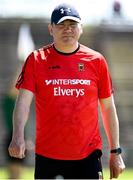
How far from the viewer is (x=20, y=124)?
6.21 meters

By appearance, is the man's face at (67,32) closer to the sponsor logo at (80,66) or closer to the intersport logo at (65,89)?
the sponsor logo at (80,66)

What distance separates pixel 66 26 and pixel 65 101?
60 centimetres

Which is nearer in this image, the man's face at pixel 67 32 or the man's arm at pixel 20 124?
the man's arm at pixel 20 124

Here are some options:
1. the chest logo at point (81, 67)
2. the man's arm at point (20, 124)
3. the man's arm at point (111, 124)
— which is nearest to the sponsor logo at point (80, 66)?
the chest logo at point (81, 67)

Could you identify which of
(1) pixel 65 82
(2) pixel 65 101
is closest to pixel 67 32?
(1) pixel 65 82

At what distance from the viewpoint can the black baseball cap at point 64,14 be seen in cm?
633

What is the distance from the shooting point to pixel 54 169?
20.7 ft

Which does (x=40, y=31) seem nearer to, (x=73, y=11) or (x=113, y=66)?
(x=113, y=66)

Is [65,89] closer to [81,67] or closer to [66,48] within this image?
[81,67]

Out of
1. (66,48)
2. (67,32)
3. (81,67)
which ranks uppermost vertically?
(67,32)

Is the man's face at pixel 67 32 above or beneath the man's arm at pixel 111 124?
above

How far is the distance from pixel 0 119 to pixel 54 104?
16264 millimetres

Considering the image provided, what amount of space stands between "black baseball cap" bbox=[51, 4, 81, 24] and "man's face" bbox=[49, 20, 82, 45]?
1.3 inches

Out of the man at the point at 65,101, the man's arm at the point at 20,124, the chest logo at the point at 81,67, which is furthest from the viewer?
the chest logo at the point at 81,67
